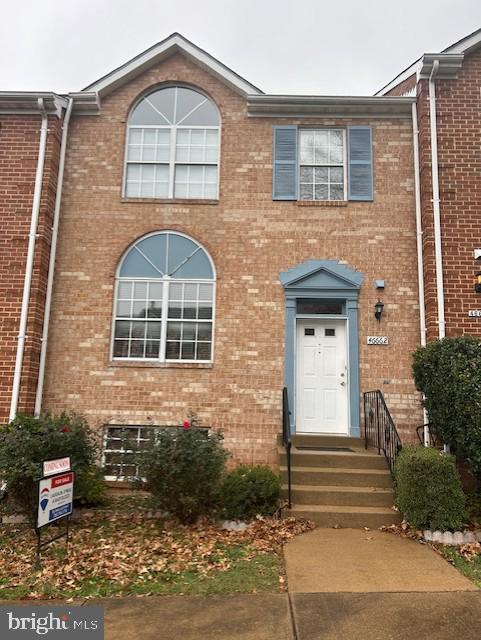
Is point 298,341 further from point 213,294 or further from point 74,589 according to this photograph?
point 74,589

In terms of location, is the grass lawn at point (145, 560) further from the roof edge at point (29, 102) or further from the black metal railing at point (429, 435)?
the roof edge at point (29, 102)

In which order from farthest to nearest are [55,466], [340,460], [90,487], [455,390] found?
[340,460] → [90,487] → [455,390] → [55,466]

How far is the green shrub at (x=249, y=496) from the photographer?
6367mm

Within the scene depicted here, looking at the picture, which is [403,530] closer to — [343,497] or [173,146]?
[343,497]

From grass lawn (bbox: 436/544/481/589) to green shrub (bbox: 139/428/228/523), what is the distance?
9.36 feet

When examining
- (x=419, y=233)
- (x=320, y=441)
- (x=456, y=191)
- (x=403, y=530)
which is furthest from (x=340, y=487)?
(x=456, y=191)

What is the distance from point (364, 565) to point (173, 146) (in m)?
7.88

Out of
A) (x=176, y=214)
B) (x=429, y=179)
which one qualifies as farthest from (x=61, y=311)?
(x=429, y=179)

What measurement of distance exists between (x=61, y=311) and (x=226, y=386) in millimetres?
3332

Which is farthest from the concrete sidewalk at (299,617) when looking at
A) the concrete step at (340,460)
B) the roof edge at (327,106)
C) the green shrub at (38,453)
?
the roof edge at (327,106)

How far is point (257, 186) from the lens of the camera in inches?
364

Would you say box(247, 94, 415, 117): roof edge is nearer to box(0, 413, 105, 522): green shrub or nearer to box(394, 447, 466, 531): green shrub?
box(394, 447, 466, 531): green shrub

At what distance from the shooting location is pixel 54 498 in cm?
534

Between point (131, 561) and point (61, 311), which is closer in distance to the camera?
point (131, 561)
